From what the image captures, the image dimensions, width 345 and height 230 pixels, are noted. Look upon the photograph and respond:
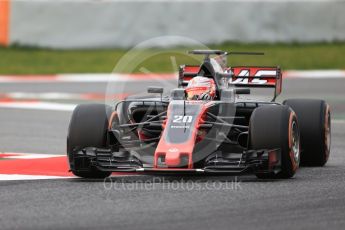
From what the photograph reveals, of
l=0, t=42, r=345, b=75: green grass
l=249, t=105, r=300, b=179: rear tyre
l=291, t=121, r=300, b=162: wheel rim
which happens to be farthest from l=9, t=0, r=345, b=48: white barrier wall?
l=249, t=105, r=300, b=179: rear tyre

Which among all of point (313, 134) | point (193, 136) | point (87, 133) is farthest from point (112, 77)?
point (193, 136)

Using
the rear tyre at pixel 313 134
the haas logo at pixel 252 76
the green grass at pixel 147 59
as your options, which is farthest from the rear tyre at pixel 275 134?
the green grass at pixel 147 59

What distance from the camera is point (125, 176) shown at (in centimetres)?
1114

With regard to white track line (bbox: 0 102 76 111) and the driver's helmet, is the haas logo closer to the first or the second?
the driver's helmet

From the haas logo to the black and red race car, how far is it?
37.0 inches

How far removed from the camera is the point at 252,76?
42.3ft

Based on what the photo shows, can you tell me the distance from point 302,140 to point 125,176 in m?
2.23

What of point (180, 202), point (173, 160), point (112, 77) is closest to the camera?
point (180, 202)

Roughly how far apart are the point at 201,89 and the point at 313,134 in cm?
147

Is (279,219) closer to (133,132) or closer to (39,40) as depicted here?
(133,132)

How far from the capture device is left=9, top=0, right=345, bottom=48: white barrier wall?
1116 inches

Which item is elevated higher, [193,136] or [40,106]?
[193,136]

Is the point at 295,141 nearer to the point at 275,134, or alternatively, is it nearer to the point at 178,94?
the point at 275,134

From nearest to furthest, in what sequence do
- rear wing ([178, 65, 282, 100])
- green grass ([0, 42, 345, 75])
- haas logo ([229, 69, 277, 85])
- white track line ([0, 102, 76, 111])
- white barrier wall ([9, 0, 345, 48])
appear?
rear wing ([178, 65, 282, 100]) < haas logo ([229, 69, 277, 85]) < white track line ([0, 102, 76, 111]) < green grass ([0, 42, 345, 75]) < white barrier wall ([9, 0, 345, 48])
